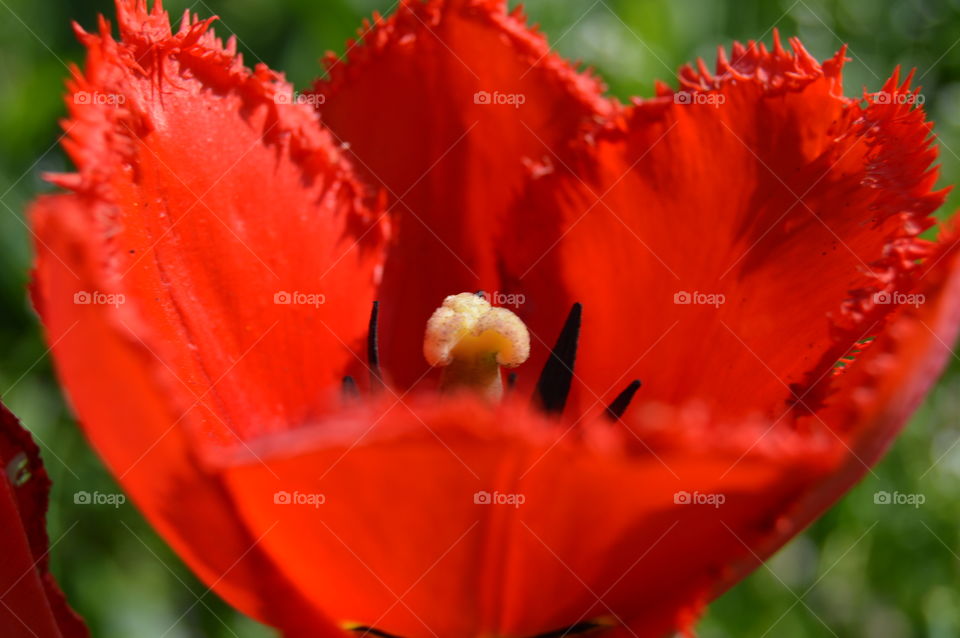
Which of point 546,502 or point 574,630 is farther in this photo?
→ point 574,630

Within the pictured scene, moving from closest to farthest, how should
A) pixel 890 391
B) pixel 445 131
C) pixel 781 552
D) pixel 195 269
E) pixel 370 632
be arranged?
pixel 890 391, pixel 370 632, pixel 195 269, pixel 445 131, pixel 781 552

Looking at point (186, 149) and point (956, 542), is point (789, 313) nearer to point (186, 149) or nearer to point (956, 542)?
point (186, 149)

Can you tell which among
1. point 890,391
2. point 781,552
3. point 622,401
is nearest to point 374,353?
point 622,401

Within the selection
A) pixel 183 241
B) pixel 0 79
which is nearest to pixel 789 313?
pixel 183 241

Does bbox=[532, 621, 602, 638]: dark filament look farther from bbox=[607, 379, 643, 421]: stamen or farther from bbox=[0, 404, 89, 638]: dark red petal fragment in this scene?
bbox=[0, 404, 89, 638]: dark red petal fragment

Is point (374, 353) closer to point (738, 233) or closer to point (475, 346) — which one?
point (475, 346)

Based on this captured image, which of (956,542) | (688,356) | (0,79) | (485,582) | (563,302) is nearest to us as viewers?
(485,582)
